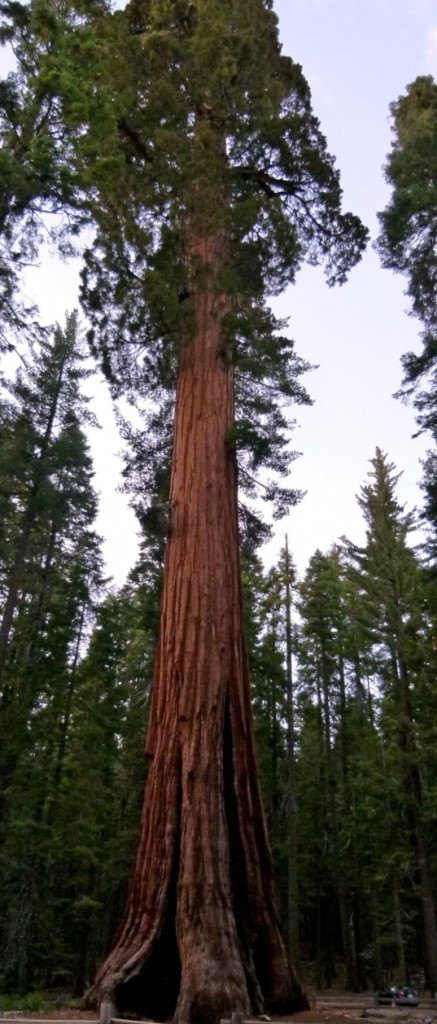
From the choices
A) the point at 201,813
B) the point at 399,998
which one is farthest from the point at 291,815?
the point at 201,813

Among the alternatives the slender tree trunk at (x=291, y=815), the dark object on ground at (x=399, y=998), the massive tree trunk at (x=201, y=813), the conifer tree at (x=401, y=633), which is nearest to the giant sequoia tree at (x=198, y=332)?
the massive tree trunk at (x=201, y=813)

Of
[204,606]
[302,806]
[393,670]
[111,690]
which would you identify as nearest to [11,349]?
[204,606]

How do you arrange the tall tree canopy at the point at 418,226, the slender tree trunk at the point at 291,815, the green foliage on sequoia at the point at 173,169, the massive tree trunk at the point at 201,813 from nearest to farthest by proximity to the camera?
the massive tree trunk at the point at 201,813
the green foliage on sequoia at the point at 173,169
the tall tree canopy at the point at 418,226
the slender tree trunk at the point at 291,815

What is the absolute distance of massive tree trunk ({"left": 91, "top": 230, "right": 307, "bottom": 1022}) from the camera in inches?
187

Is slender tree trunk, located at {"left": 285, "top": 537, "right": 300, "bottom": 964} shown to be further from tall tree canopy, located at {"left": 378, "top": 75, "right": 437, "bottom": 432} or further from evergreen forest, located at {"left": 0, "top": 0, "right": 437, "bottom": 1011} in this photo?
tall tree canopy, located at {"left": 378, "top": 75, "right": 437, "bottom": 432}

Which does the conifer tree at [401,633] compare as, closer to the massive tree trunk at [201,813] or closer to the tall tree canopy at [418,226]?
the tall tree canopy at [418,226]

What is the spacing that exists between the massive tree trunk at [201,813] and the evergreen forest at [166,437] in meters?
0.04

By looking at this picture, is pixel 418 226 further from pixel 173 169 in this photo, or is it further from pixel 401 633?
pixel 401 633

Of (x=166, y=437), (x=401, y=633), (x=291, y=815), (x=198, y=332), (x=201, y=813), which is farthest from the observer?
(x=291, y=815)

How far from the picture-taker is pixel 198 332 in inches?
312

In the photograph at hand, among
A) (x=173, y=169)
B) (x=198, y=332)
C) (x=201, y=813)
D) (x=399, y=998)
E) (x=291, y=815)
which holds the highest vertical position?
(x=173, y=169)

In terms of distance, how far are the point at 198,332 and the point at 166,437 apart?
7.12ft

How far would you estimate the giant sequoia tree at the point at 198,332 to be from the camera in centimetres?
504

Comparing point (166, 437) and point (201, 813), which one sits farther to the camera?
point (166, 437)
